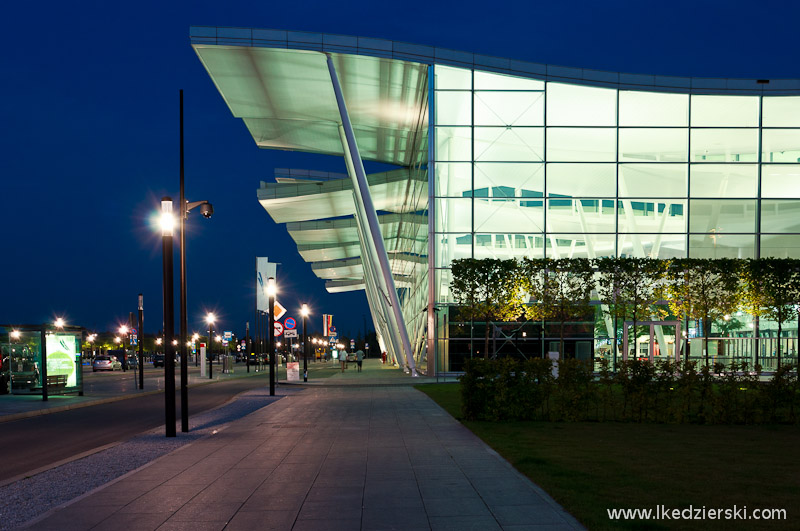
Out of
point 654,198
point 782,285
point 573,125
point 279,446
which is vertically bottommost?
point 279,446

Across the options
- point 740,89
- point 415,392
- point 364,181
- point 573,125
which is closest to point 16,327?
point 415,392

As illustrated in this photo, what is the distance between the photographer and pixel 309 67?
36.3 m

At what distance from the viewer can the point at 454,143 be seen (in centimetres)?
3934

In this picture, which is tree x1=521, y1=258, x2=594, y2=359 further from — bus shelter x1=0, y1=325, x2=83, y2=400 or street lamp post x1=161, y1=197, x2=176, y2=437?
street lamp post x1=161, y1=197, x2=176, y2=437

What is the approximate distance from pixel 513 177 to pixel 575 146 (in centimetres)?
390

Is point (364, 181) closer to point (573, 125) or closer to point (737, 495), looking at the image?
point (573, 125)

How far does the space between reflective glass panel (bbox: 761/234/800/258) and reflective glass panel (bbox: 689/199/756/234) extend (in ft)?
3.28

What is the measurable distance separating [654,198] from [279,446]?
3208 cm

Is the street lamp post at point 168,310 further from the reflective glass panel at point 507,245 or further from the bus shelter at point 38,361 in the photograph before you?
the reflective glass panel at point 507,245

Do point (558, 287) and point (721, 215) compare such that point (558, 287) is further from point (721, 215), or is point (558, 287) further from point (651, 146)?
point (721, 215)

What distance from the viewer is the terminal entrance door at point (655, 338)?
39.3 m

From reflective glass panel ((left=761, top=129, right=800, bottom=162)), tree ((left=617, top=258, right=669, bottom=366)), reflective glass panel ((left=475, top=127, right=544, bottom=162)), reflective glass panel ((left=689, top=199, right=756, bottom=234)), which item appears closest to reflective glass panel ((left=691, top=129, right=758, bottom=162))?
reflective glass panel ((left=761, top=129, right=800, bottom=162))

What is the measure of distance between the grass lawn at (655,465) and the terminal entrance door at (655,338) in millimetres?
24970

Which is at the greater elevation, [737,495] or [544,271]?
Result: [544,271]
